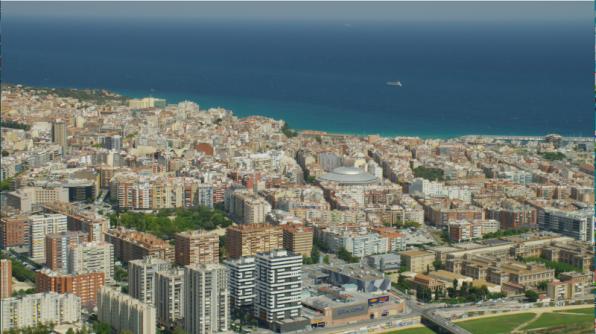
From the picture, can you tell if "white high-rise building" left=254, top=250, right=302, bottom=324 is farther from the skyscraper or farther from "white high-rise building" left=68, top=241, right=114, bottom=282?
the skyscraper

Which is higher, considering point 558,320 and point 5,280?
point 5,280

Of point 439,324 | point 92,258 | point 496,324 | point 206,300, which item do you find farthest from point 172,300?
point 496,324

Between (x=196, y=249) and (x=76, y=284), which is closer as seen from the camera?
(x=76, y=284)

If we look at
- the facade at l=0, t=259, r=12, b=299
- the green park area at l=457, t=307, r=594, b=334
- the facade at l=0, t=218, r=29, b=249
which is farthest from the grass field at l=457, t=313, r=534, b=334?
the facade at l=0, t=218, r=29, b=249

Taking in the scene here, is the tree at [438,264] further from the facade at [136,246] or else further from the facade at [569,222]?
the facade at [136,246]

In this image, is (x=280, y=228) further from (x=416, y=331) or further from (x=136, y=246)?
(x=416, y=331)

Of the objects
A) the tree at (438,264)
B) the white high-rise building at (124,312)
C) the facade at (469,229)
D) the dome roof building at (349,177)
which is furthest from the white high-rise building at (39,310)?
the dome roof building at (349,177)
